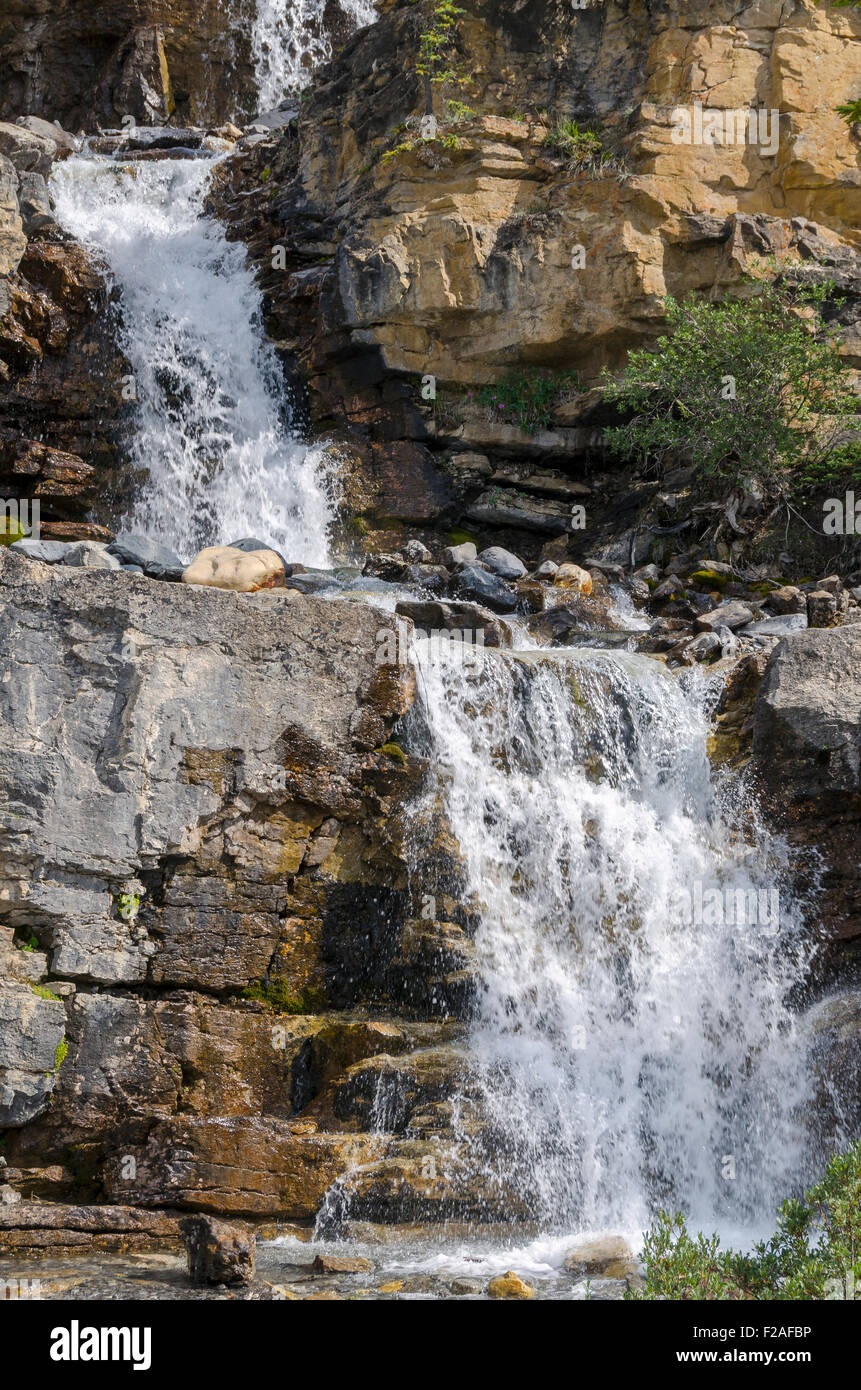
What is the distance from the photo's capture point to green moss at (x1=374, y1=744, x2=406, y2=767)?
9688 millimetres

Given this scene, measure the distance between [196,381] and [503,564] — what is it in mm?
5197

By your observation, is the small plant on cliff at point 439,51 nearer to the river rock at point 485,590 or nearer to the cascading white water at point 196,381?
the cascading white water at point 196,381

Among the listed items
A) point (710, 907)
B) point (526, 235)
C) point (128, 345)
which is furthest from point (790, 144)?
point (710, 907)

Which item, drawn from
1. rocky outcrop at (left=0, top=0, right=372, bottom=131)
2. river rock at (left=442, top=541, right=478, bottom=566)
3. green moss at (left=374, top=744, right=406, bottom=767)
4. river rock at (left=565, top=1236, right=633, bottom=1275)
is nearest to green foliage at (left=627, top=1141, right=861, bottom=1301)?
river rock at (left=565, top=1236, right=633, bottom=1275)

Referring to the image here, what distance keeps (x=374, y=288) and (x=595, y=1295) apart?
43.8 ft

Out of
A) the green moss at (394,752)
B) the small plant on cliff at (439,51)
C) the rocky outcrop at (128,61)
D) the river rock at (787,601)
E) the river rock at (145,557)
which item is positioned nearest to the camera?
the green moss at (394,752)

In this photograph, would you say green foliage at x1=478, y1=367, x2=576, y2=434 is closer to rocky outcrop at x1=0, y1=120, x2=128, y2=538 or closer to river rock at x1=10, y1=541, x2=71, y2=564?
rocky outcrop at x1=0, y1=120, x2=128, y2=538

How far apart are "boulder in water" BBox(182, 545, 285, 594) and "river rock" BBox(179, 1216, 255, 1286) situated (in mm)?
5819

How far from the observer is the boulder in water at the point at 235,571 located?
37.2 ft

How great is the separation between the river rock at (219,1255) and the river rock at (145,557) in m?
6.87

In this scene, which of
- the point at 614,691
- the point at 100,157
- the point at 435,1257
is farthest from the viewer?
the point at 100,157

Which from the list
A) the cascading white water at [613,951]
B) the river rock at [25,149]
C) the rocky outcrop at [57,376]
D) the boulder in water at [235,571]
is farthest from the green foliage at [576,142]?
the cascading white water at [613,951]

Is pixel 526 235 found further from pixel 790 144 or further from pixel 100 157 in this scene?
pixel 100 157

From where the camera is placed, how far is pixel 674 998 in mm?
9305
